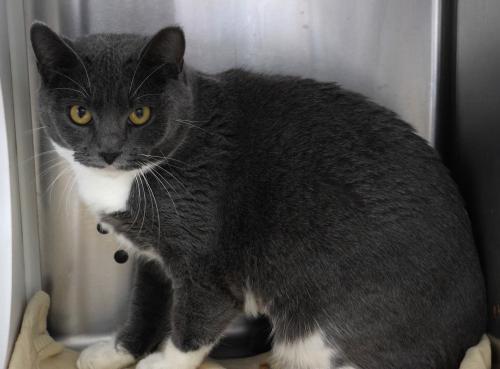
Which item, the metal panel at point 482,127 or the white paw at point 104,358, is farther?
the white paw at point 104,358

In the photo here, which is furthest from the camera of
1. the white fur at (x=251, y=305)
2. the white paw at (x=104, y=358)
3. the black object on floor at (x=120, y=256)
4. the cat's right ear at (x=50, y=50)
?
the black object on floor at (x=120, y=256)

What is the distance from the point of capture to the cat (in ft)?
4.12

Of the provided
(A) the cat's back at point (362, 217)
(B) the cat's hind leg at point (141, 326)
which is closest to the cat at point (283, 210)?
(A) the cat's back at point (362, 217)

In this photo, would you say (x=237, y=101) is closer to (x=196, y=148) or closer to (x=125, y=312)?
(x=196, y=148)

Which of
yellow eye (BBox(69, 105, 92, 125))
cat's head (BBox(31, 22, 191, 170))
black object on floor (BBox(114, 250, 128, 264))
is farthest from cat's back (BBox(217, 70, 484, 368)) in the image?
black object on floor (BBox(114, 250, 128, 264))

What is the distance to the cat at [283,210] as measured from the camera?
1.26 metres

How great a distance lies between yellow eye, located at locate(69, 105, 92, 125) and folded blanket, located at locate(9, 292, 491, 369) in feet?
1.73

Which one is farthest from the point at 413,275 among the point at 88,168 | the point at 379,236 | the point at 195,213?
the point at 88,168

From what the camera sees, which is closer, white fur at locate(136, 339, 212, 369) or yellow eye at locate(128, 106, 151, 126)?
yellow eye at locate(128, 106, 151, 126)

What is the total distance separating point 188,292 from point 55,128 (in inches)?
17.4

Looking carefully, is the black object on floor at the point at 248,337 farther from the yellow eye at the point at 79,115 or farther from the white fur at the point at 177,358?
the yellow eye at the point at 79,115

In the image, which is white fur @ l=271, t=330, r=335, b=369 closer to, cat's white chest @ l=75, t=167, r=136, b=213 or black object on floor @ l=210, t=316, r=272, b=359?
black object on floor @ l=210, t=316, r=272, b=359

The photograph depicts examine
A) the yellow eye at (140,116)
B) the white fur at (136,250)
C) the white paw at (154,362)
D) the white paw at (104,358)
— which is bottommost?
the white paw at (104,358)

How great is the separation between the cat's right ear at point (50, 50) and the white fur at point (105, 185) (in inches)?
7.2
